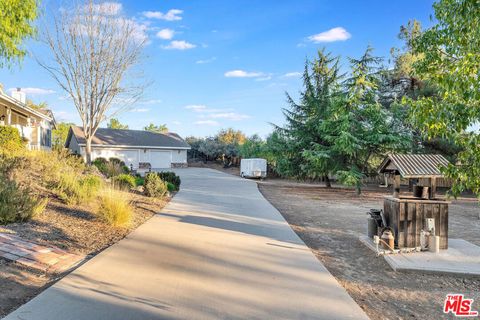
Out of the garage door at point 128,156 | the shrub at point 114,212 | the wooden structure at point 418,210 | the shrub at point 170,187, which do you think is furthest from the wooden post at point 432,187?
the garage door at point 128,156

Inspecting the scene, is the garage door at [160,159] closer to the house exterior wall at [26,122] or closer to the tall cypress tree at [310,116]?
the house exterior wall at [26,122]

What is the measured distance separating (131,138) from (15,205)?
35.8 metres

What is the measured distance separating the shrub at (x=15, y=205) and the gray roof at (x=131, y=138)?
103ft

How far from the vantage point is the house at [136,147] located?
3694 centimetres

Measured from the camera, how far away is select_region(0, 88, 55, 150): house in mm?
16516

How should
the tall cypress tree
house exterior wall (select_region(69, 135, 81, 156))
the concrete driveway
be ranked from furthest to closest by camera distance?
house exterior wall (select_region(69, 135, 81, 156)) < the tall cypress tree < the concrete driveway

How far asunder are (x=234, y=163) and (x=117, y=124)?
31322 mm

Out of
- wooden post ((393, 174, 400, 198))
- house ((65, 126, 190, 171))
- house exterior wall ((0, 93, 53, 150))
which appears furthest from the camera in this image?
house ((65, 126, 190, 171))

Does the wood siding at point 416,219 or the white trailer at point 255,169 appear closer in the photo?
the wood siding at point 416,219

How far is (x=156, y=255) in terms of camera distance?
5551 millimetres

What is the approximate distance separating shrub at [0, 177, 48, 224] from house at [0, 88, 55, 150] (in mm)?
10167

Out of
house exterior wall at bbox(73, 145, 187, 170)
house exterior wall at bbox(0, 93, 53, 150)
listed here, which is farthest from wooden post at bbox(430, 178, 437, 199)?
house exterior wall at bbox(73, 145, 187, 170)

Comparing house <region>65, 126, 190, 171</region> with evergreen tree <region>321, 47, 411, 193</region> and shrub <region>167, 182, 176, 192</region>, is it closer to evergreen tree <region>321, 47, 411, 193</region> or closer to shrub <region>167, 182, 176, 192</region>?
shrub <region>167, 182, 176, 192</region>

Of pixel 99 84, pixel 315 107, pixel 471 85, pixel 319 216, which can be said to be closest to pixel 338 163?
pixel 315 107
